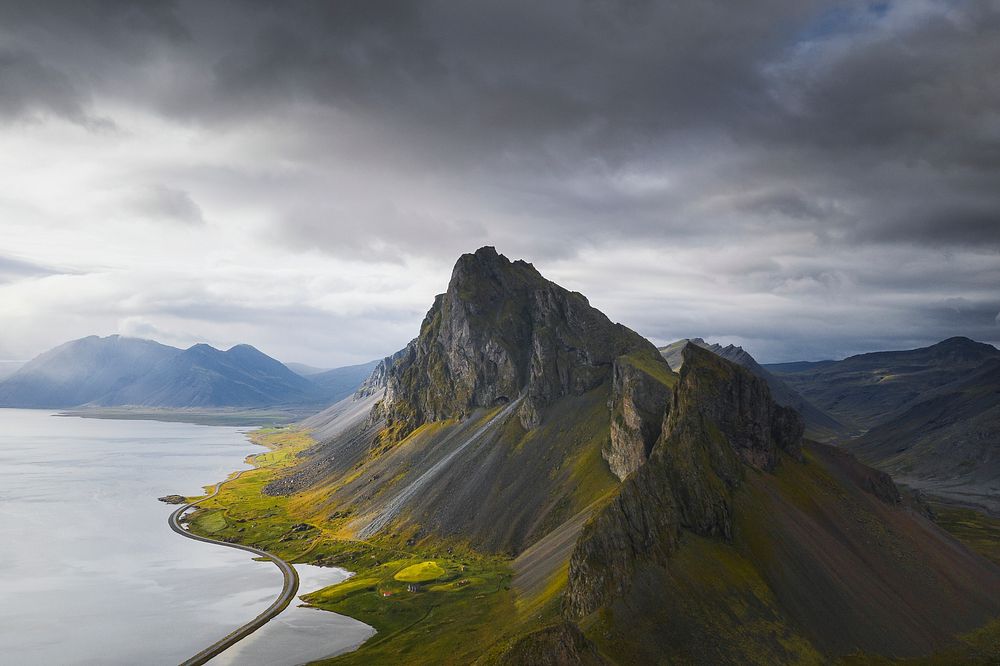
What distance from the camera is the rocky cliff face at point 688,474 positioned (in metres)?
83.5

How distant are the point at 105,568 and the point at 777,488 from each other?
15860cm

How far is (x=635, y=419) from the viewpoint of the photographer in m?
137

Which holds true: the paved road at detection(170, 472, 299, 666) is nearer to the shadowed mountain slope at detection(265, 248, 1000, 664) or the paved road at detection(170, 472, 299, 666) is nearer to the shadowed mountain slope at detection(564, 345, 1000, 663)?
the shadowed mountain slope at detection(265, 248, 1000, 664)

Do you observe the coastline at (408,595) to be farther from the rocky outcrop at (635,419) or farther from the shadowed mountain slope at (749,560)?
the rocky outcrop at (635,419)

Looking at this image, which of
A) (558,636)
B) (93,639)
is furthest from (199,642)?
(558,636)

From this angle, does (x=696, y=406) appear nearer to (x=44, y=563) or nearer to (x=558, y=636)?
(x=558, y=636)

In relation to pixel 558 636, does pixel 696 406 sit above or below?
above

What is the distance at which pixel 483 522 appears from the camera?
156m

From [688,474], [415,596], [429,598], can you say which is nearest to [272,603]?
[415,596]

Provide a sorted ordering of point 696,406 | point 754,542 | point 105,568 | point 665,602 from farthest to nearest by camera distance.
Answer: point 105,568 < point 696,406 < point 754,542 < point 665,602

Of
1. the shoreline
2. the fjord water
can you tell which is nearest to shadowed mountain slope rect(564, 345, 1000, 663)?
the shoreline

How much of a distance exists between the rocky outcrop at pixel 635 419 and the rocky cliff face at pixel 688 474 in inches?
382

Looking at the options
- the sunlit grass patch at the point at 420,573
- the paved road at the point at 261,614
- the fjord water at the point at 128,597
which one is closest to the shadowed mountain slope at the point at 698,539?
the sunlit grass patch at the point at 420,573

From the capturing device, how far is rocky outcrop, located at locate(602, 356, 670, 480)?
5207 inches
